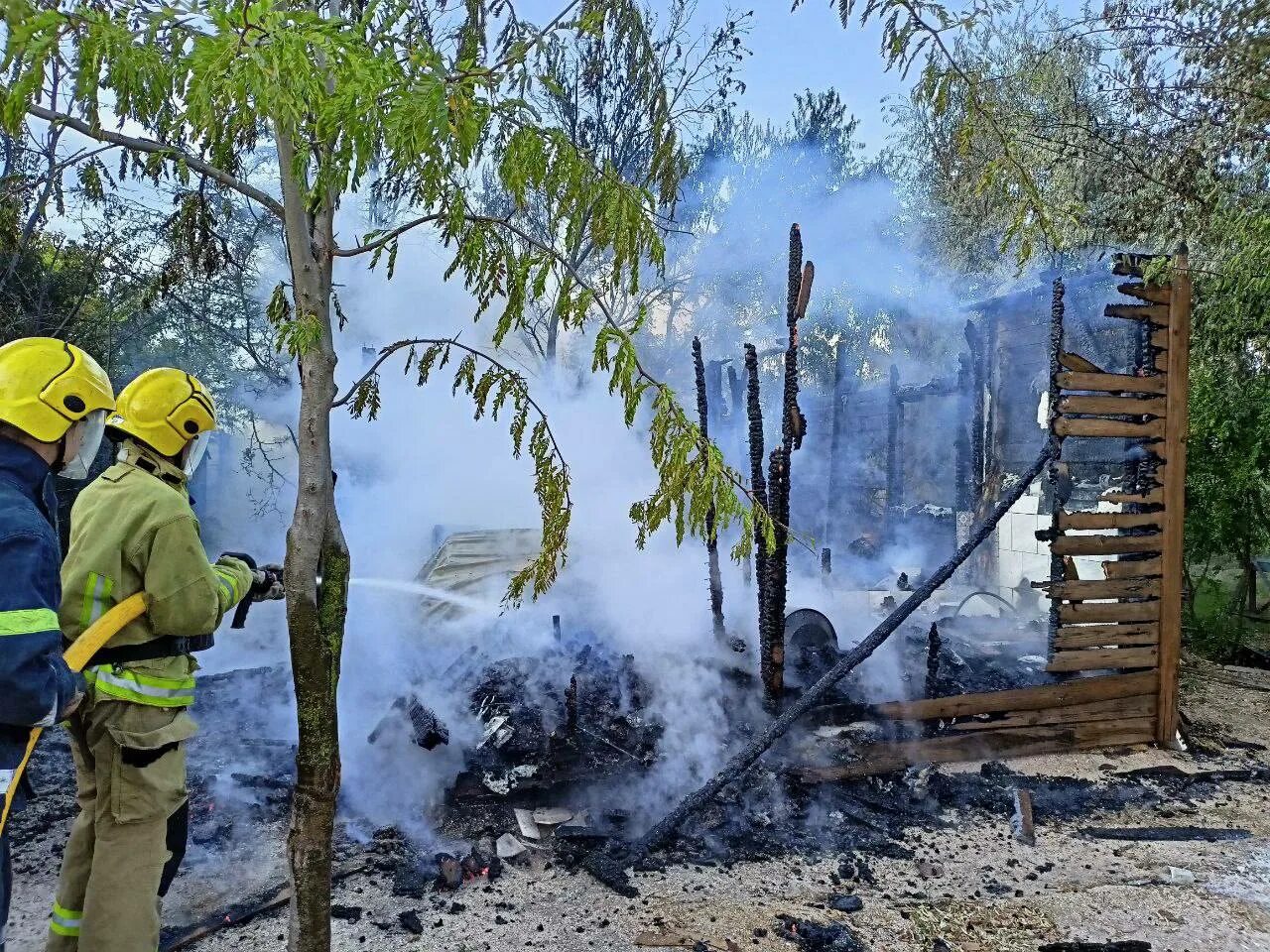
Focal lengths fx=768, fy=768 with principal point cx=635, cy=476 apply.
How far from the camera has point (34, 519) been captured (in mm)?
2248

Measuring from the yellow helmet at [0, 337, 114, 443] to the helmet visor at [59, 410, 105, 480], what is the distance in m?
0.06

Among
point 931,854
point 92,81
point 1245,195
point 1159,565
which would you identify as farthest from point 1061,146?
point 92,81

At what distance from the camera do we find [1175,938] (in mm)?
3738

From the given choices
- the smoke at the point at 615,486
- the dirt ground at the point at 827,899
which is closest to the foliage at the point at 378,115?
the smoke at the point at 615,486

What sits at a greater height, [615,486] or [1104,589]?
[615,486]

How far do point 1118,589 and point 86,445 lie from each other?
6955 mm

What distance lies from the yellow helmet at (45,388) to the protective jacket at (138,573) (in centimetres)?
59

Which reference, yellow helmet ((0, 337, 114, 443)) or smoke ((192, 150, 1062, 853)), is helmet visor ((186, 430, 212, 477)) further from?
smoke ((192, 150, 1062, 853))

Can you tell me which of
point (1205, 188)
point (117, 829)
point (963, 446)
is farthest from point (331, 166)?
point (963, 446)

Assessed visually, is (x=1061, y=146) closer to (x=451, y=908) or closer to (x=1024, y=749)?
(x=1024, y=749)

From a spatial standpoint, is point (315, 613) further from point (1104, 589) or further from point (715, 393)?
point (715, 393)

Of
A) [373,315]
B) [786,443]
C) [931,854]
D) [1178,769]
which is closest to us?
[931,854]

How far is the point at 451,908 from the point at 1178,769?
18.1 ft

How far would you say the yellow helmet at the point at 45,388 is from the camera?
2.32 metres
